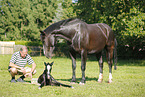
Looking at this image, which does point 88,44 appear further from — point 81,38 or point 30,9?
point 30,9

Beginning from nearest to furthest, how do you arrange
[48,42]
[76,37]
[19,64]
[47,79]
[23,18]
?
[47,79]
[48,42]
[76,37]
[19,64]
[23,18]

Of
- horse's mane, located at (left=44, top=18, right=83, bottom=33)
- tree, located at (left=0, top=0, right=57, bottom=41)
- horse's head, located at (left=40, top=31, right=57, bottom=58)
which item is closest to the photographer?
horse's head, located at (left=40, top=31, right=57, bottom=58)

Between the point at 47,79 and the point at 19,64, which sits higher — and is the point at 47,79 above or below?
below

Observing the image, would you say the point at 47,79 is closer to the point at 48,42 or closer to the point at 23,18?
the point at 48,42

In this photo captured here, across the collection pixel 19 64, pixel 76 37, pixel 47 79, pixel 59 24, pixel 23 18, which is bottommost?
pixel 47 79

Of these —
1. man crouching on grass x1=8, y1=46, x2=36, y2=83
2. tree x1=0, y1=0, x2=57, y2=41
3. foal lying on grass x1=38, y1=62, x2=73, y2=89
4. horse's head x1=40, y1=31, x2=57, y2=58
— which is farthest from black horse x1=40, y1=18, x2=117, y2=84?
tree x1=0, y1=0, x2=57, y2=41

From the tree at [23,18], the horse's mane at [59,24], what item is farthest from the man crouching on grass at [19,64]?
the tree at [23,18]

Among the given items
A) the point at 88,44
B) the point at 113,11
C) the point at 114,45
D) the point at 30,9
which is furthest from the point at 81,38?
the point at 30,9

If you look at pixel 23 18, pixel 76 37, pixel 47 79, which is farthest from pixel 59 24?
pixel 23 18

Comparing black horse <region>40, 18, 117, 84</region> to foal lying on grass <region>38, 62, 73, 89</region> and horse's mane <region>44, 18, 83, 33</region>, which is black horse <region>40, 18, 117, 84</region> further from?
foal lying on grass <region>38, 62, 73, 89</region>

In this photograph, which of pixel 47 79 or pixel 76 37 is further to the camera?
pixel 76 37

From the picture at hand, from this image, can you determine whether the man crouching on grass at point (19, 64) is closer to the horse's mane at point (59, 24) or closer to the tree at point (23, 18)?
the horse's mane at point (59, 24)

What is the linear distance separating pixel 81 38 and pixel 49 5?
156ft

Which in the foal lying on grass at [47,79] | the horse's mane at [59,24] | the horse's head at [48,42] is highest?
the horse's mane at [59,24]
